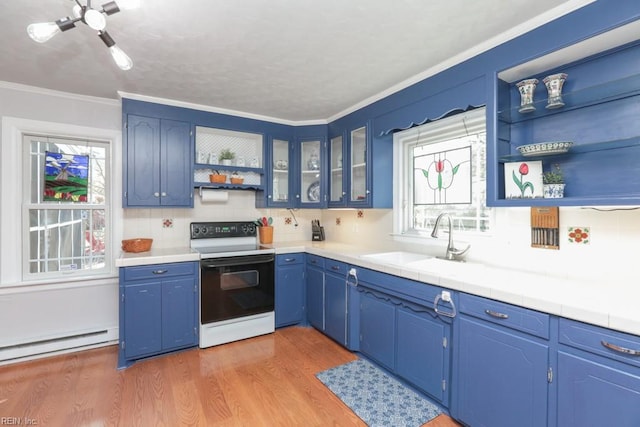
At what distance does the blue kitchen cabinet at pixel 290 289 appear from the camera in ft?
10.4

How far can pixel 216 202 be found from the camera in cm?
341

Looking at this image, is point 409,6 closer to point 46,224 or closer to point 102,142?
point 102,142

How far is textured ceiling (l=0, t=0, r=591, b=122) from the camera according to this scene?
159 centimetres

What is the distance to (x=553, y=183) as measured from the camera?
5.71ft

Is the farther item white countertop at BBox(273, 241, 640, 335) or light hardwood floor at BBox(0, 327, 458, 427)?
light hardwood floor at BBox(0, 327, 458, 427)

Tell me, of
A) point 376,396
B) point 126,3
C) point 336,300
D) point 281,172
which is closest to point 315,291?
point 336,300

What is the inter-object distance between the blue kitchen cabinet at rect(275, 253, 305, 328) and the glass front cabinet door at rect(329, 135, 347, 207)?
2.45 ft

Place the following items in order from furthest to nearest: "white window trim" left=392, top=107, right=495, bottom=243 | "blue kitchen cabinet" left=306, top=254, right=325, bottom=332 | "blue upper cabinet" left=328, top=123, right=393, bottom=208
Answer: "blue kitchen cabinet" left=306, top=254, right=325, bottom=332 < "blue upper cabinet" left=328, top=123, right=393, bottom=208 < "white window trim" left=392, top=107, right=495, bottom=243

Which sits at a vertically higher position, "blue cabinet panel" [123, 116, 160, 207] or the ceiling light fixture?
the ceiling light fixture

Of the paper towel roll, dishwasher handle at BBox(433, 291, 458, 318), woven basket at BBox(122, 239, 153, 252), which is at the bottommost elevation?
dishwasher handle at BBox(433, 291, 458, 318)

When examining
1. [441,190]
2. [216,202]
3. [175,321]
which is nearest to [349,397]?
[175,321]

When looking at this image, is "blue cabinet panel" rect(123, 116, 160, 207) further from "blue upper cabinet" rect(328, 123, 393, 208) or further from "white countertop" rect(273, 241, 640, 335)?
"white countertop" rect(273, 241, 640, 335)

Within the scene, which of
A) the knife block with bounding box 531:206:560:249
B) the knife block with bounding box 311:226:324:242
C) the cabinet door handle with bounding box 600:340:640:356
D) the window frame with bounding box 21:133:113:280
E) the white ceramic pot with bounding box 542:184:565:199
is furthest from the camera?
the knife block with bounding box 311:226:324:242

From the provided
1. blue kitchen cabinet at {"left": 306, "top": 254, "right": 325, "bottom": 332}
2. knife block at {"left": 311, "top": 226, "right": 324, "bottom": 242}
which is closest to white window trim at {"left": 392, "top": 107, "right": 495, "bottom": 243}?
blue kitchen cabinet at {"left": 306, "top": 254, "right": 325, "bottom": 332}
